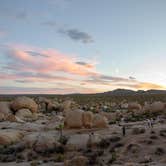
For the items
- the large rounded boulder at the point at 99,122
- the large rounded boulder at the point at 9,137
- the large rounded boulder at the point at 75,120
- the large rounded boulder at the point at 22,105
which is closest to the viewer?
the large rounded boulder at the point at 9,137

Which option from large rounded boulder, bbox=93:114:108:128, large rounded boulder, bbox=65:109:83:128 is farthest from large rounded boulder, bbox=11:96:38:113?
large rounded boulder, bbox=93:114:108:128

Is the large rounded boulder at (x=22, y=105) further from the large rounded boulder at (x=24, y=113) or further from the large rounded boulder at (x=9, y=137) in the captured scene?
the large rounded boulder at (x=9, y=137)

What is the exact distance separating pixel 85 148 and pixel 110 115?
17329mm

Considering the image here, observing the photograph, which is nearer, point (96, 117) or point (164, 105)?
point (96, 117)

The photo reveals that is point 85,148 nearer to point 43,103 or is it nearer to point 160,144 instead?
point 160,144

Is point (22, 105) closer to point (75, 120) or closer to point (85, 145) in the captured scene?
point (75, 120)

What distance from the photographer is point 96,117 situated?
33500 millimetres

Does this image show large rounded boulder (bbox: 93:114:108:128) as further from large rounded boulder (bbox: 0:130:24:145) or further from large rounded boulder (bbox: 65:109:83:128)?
large rounded boulder (bbox: 0:130:24:145)

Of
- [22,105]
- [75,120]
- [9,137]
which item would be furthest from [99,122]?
[22,105]

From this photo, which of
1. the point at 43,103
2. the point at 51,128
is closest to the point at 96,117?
the point at 51,128

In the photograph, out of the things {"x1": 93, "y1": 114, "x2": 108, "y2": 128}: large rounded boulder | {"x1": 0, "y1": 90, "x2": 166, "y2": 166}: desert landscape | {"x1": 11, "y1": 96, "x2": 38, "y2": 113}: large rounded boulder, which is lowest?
{"x1": 0, "y1": 90, "x2": 166, "y2": 166}: desert landscape

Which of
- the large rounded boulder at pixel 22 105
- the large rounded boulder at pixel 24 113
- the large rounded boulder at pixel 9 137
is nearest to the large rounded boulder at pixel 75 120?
the large rounded boulder at pixel 9 137

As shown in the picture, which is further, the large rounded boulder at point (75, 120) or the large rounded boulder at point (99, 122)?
the large rounded boulder at point (99, 122)

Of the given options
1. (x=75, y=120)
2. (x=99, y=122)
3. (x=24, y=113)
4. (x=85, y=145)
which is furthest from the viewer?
(x=24, y=113)
